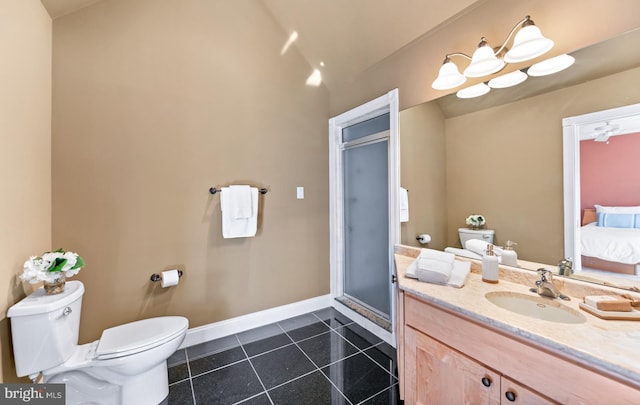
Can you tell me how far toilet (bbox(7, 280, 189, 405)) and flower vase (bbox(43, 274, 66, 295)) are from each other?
1.2 inches

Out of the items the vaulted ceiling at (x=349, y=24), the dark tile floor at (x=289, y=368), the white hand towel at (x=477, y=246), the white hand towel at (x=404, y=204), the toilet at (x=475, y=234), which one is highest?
the vaulted ceiling at (x=349, y=24)

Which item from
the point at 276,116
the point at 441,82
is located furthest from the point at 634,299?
the point at 276,116

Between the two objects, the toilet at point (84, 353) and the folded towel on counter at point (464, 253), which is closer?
the toilet at point (84, 353)

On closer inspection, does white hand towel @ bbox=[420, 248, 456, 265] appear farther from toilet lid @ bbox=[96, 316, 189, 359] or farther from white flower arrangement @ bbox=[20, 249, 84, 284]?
white flower arrangement @ bbox=[20, 249, 84, 284]

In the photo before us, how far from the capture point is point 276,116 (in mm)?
2502

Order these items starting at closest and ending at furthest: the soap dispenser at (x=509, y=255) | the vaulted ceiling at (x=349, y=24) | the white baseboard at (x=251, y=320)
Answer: the soap dispenser at (x=509, y=255) < the vaulted ceiling at (x=349, y=24) < the white baseboard at (x=251, y=320)

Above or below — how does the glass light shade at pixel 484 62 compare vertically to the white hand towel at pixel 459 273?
above

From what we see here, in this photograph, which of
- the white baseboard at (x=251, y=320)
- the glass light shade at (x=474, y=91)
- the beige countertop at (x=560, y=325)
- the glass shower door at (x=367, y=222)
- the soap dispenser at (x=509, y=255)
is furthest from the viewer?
the glass shower door at (x=367, y=222)

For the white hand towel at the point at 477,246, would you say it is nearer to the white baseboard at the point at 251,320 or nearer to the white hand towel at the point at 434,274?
the white hand towel at the point at 434,274

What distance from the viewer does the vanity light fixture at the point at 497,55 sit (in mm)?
1215

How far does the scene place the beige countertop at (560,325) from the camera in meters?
0.72

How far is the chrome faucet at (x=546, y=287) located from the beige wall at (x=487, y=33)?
1063mm

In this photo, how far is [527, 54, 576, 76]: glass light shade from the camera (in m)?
1.21

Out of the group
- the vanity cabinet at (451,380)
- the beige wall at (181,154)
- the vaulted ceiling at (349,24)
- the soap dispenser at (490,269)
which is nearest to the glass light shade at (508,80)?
the vaulted ceiling at (349,24)
